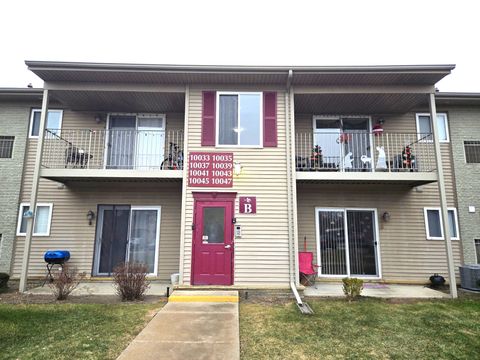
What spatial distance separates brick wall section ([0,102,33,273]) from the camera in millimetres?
9000

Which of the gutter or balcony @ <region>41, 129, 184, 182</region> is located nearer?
the gutter

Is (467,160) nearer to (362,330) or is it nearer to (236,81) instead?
(362,330)

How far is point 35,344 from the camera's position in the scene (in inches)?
168

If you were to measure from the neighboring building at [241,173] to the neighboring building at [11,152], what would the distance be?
300 mm

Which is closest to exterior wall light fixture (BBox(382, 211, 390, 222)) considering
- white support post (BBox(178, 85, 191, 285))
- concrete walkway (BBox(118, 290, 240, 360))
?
concrete walkway (BBox(118, 290, 240, 360))

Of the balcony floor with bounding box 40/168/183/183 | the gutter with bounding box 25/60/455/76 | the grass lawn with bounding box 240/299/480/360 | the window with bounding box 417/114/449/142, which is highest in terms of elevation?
the gutter with bounding box 25/60/455/76

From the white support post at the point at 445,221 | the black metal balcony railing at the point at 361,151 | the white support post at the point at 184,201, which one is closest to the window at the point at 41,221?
the white support post at the point at 184,201

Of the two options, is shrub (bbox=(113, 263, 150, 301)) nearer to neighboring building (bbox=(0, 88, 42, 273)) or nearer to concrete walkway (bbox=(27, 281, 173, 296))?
concrete walkway (bbox=(27, 281, 173, 296))

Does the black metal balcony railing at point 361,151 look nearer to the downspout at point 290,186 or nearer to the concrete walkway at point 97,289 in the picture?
the downspout at point 290,186

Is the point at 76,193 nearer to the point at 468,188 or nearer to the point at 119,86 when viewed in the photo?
the point at 119,86

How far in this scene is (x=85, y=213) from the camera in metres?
9.10

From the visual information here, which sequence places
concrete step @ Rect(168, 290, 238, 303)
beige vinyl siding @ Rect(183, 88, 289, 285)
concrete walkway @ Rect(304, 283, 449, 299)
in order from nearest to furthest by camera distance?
concrete step @ Rect(168, 290, 238, 303)
concrete walkway @ Rect(304, 283, 449, 299)
beige vinyl siding @ Rect(183, 88, 289, 285)

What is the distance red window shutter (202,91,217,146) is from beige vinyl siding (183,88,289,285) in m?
0.13

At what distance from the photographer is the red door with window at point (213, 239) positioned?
7.37 m
